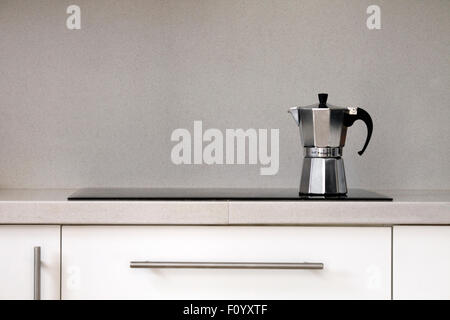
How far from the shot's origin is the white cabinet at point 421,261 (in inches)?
50.9

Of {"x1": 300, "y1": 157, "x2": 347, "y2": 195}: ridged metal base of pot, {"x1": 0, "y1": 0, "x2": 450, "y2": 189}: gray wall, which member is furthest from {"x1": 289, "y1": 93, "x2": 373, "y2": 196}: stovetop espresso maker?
{"x1": 0, "y1": 0, "x2": 450, "y2": 189}: gray wall

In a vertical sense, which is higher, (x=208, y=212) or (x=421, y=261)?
(x=208, y=212)

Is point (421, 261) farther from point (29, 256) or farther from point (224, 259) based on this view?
point (29, 256)

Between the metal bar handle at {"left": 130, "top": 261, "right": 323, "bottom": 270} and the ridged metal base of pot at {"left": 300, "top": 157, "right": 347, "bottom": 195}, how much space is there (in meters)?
0.23

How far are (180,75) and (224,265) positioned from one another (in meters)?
0.70

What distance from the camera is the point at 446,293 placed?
51.0 inches

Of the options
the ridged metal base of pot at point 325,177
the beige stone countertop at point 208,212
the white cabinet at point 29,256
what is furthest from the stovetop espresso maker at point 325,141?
the white cabinet at point 29,256

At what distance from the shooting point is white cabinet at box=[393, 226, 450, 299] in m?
A: 1.29

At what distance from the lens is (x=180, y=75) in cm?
175

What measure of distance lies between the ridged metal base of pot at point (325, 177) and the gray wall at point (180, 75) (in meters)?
0.32

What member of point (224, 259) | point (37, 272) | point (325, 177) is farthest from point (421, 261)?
point (37, 272)

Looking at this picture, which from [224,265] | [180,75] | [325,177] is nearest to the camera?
[224,265]

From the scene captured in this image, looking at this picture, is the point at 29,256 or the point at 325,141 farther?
the point at 325,141
